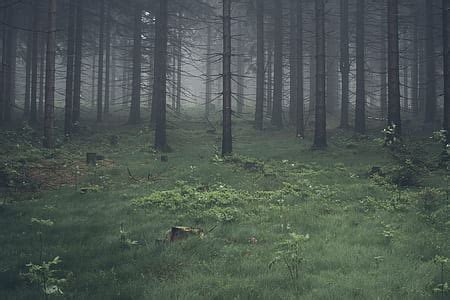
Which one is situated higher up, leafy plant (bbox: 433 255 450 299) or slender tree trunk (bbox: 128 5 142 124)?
slender tree trunk (bbox: 128 5 142 124)

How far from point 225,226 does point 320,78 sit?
1262cm

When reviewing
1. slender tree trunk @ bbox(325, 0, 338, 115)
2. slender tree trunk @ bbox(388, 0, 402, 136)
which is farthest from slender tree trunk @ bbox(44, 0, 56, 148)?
slender tree trunk @ bbox(325, 0, 338, 115)

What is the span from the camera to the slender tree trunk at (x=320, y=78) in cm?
2039

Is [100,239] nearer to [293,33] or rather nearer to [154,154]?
[154,154]

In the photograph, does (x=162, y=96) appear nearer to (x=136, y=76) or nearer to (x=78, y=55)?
(x=78, y=55)

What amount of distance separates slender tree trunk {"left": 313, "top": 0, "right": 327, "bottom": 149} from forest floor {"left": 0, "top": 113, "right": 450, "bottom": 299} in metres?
2.08

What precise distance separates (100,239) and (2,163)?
8395 mm

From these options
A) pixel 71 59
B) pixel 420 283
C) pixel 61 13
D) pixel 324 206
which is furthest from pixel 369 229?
pixel 61 13

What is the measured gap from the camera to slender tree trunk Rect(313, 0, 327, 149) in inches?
803

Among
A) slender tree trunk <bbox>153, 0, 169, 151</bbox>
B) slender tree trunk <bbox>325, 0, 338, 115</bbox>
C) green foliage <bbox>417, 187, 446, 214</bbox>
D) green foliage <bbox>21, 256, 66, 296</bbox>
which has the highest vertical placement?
slender tree trunk <bbox>325, 0, 338, 115</bbox>

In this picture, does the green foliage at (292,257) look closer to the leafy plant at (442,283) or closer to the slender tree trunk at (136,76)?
the leafy plant at (442,283)

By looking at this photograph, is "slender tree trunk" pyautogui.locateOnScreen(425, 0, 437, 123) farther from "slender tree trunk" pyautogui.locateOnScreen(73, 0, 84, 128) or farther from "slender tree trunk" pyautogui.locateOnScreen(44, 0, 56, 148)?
"slender tree trunk" pyautogui.locateOnScreen(44, 0, 56, 148)

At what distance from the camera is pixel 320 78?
2033 centimetres

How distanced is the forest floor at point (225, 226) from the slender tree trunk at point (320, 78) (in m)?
2.08
